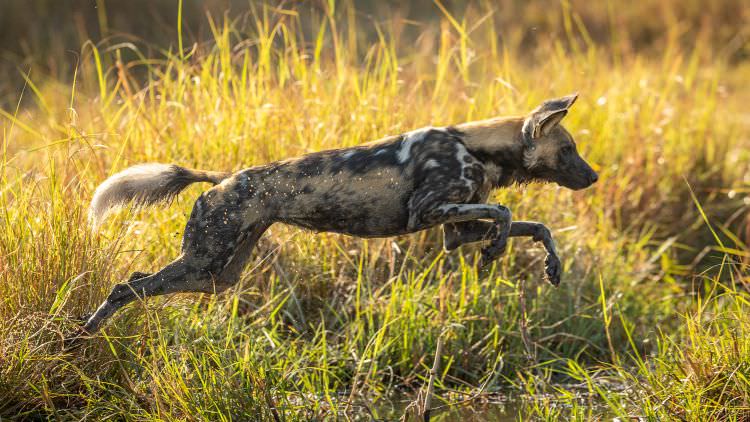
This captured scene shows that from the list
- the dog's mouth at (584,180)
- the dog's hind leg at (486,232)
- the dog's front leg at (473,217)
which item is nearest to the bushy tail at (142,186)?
the dog's front leg at (473,217)

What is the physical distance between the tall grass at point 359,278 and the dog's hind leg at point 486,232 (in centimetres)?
32

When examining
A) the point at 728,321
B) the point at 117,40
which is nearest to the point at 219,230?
the point at 728,321

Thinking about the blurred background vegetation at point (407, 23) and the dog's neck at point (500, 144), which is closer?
the dog's neck at point (500, 144)

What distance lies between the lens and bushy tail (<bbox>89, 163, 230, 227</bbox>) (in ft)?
14.8

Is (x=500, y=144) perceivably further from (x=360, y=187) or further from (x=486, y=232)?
(x=360, y=187)

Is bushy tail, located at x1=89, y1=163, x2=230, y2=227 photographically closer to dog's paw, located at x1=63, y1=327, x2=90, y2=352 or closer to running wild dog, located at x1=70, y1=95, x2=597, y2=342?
running wild dog, located at x1=70, y1=95, x2=597, y2=342

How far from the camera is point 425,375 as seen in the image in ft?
17.9

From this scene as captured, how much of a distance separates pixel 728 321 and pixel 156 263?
2.73m

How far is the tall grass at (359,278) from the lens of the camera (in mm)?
4344

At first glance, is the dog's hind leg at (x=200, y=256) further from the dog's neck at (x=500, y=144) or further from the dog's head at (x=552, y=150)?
the dog's head at (x=552, y=150)

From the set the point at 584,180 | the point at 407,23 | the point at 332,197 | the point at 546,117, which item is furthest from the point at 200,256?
the point at 407,23

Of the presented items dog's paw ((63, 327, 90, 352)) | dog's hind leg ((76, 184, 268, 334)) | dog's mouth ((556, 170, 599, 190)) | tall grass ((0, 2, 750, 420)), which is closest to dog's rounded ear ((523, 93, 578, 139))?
dog's mouth ((556, 170, 599, 190))

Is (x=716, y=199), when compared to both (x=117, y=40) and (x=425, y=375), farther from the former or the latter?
(x=117, y=40)

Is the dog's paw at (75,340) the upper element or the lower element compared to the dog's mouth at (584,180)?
lower
